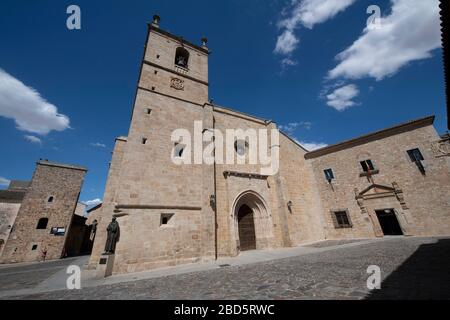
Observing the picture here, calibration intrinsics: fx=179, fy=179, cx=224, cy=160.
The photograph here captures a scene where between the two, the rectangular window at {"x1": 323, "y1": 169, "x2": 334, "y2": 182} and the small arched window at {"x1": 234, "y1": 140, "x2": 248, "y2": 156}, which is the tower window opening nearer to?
the rectangular window at {"x1": 323, "y1": 169, "x2": 334, "y2": 182}

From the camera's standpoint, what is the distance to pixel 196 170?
10281 mm

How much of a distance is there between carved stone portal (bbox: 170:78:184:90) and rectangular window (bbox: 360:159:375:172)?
15.2 meters

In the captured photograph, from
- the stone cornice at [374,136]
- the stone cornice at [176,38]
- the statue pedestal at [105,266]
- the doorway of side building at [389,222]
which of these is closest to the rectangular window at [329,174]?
the stone cornice at [374,136]

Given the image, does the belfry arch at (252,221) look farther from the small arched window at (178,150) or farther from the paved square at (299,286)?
the paved square at (299,286)

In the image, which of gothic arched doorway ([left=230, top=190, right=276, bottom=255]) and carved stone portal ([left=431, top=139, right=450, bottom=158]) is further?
carved stone portal ([left=431, top=139, right=450, bottom=158])

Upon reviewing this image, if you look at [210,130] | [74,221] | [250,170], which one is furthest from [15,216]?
[250,170]

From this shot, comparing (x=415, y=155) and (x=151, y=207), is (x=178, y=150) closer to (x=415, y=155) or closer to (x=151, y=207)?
(x=151, y=207)

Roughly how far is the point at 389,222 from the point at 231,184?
1303 cm

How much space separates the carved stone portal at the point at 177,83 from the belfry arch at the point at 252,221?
8.27 metres

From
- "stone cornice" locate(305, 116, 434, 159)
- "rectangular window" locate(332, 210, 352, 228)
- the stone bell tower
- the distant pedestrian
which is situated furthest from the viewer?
the distant pedestrian

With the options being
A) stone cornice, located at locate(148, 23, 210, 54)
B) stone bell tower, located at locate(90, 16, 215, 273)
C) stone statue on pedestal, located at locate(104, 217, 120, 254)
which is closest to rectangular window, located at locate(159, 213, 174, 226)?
stone bell tower, located at locate(90, 16, 215, 273)

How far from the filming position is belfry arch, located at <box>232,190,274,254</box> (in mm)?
11086

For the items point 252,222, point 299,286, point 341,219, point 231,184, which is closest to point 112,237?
point 231,184

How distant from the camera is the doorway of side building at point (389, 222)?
13092mm
